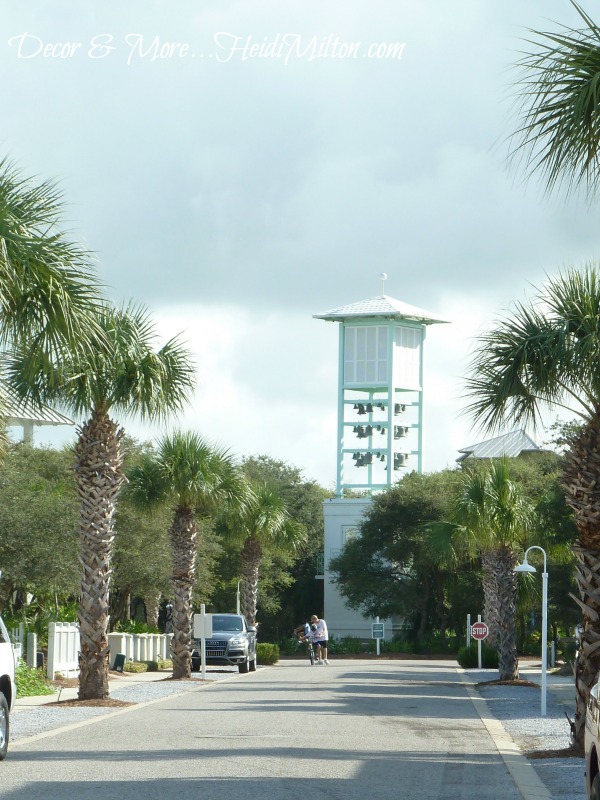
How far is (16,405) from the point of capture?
73.3ft

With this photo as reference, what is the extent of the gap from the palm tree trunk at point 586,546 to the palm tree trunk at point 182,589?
17.9 meters

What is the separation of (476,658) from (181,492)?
14872 mm

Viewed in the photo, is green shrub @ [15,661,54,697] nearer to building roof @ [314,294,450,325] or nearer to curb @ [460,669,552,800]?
curb @ [460,669,552,800]

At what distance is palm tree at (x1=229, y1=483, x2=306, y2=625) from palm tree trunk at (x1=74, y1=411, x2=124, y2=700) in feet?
71.9

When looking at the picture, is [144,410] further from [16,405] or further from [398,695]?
[398,695]

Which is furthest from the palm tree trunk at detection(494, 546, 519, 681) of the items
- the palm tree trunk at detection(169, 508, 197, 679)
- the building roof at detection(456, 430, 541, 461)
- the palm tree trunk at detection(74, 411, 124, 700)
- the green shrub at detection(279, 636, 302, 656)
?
the building roof at detection(456, 430, 541, 461)

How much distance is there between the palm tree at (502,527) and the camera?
3102cm

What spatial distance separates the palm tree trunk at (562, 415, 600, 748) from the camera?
45.6 feet

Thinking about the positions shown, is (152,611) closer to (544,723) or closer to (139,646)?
(139,646)

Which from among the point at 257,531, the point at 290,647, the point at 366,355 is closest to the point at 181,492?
the point at 257,531

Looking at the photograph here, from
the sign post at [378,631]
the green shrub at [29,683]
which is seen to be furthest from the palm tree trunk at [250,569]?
the green shrub at [29,683]

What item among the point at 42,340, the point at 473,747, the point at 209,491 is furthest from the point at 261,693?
the point at 42,340

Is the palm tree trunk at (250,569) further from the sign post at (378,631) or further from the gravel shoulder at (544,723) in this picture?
the sign post at (378,631)

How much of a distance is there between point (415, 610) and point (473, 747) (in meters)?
52.1
